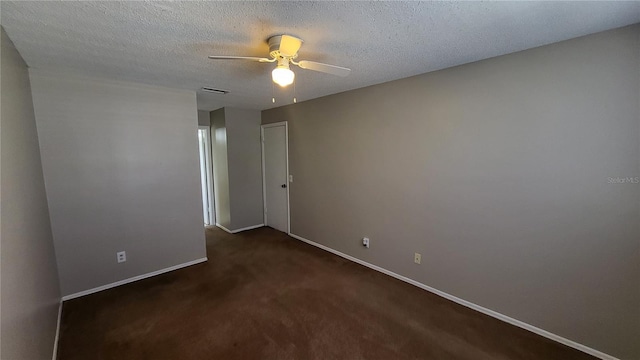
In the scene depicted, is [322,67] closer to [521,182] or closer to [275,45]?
[275,45]

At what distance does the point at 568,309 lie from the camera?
1.91 meters

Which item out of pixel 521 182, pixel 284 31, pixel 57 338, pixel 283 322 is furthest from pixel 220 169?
pixel 521 182

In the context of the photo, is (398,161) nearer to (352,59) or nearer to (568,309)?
(352,59)

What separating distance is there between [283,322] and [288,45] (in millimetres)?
2206

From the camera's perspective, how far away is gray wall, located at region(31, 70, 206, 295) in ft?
7.88

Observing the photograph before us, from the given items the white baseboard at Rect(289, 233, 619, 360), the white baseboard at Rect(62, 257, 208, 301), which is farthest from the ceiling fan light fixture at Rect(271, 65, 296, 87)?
the white baseboard at Rect(62, 257, 208, 301)

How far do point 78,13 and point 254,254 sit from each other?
3.00 meters

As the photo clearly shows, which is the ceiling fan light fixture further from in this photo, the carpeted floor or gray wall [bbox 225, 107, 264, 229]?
gray wall [bbox 225, 107, 264, 229]

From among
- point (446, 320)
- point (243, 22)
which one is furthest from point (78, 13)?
point (446, 320)

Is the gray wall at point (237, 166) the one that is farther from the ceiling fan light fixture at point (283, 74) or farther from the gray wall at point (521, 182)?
the ceiling fan light fixture at point (283, 74)

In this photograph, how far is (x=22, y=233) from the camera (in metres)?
1.43

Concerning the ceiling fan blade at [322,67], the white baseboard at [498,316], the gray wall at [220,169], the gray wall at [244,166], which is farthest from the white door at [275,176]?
the ceiling fan blade at [322,67]

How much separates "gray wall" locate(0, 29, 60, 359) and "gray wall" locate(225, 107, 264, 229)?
2.36 m

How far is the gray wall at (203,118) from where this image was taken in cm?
454
